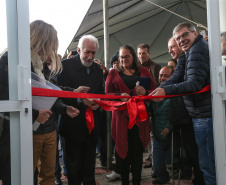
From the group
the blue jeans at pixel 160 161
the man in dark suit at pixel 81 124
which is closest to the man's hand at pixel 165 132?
the blue jeans at pixel 160 161

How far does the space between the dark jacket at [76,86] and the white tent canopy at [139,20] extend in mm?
4004

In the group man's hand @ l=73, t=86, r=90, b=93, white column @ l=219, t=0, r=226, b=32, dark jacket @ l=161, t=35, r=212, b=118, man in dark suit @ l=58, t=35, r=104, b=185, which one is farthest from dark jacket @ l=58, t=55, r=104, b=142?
white column @ l=219, t=0, r=226, b=32

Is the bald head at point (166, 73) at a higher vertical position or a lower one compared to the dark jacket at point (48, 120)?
higher

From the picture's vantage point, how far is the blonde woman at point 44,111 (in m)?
1.72

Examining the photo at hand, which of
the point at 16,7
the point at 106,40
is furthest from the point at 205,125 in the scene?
the point at 106,40

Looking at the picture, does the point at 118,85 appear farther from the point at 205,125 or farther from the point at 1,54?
the point at 1,54

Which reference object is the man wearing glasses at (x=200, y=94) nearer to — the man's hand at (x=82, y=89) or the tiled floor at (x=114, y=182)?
the man's hand at (x=82, y=89)

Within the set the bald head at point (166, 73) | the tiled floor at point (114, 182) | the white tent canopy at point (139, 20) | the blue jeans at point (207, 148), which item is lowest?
the tiled floor at point (114, 182)

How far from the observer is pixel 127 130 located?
247 cm

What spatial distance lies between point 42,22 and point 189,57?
125cm

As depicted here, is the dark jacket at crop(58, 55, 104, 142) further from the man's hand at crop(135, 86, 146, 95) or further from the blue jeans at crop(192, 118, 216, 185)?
the blue jeans at crop(192, 118, 216, 185)

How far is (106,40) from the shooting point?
3961 millimetres

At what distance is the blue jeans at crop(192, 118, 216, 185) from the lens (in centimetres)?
197

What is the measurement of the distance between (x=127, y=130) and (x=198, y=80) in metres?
0.90
